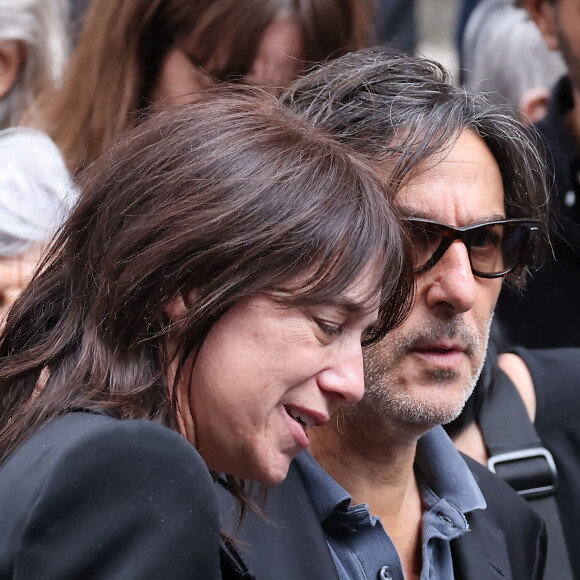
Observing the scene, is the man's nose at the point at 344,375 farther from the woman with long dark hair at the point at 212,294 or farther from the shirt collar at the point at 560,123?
the shirt collar at the point at 560,123

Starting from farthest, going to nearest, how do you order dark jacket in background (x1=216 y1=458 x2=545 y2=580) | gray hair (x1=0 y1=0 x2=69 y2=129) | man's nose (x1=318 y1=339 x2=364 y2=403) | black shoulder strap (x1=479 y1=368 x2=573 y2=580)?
gray hair (x1=0 y1=0 x2=69 y2=129) < black shoulder strap (x1=479 y1=368 x2=573 y2=580) < dark jacket in background (x1=216 y1=458 x2=545 y2=580) < man's nose (x1=318 y1=339 x2=364 y2=403)

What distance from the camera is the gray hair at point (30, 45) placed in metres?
3.18

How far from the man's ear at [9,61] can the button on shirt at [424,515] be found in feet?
5.07

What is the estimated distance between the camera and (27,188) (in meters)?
2.61

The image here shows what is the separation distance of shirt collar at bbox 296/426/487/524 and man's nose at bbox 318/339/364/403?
485 mm

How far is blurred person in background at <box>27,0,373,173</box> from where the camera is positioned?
3049mm

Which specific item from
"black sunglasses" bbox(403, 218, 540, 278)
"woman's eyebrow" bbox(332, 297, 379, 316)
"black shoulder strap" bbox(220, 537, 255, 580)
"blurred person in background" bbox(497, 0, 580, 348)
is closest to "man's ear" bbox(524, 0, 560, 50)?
"blurred person in background" bbox(497, 0, 580, 348)

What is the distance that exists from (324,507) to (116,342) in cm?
68

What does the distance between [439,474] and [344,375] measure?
30.6 inches

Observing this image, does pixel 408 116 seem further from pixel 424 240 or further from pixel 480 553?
pixel 480 553

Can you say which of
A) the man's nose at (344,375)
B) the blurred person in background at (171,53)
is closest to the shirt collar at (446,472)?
the man's nose at (344,375)

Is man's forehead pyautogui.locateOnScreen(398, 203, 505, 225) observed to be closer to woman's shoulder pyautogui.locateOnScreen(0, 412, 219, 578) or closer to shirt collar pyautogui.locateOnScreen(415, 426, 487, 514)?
shirt collar pyautogui.locateOnScreen(415, 426, 487, 514)

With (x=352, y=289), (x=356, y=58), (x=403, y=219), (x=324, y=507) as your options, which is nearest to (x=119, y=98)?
(x=356, y=58)

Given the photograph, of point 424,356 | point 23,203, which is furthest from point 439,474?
point 23,203
